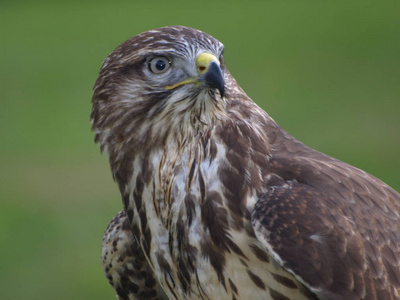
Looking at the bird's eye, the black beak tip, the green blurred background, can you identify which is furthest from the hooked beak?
the green blurred background

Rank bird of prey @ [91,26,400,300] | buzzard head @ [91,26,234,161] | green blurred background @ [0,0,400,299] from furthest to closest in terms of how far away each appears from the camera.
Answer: green blurred background @ [0,0,400,299], buzzard head @ [91,26,234,161], bird of prey @ [91,26,400,300]

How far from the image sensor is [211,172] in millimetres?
4133

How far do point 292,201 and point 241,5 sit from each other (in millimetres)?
14058

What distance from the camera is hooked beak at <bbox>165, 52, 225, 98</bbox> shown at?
3932mm

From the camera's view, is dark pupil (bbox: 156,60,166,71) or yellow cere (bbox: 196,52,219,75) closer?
yellow cere (bbox: 196,52,219,75)

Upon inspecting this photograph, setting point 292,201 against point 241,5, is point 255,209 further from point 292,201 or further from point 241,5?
point 241,5

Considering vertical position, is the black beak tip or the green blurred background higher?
the green blurred background

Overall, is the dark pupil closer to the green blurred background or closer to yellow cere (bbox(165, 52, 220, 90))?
yellow cere (bbox(165, 52, 220, 90))

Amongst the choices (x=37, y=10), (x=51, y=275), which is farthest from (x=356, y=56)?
(x=51, y=275)

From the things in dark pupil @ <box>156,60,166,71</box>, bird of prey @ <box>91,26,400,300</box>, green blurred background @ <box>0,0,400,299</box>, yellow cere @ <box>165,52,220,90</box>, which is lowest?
bird of prey @ <box>91,26,400,300</box>

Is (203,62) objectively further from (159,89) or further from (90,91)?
(90,91)

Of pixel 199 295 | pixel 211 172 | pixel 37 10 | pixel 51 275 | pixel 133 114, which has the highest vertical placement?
pixel 37 10

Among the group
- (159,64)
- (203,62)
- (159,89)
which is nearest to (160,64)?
(159,64)

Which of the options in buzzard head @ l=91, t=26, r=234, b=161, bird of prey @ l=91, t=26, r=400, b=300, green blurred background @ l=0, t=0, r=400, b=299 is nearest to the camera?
bird of prey @ l=91, t=26, r=400, b=300
